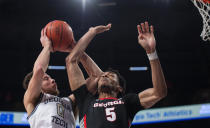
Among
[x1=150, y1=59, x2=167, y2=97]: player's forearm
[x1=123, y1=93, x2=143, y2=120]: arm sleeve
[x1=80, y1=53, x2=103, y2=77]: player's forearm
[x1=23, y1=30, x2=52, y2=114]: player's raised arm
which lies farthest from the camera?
[x1=80, y1=53, x2=103, y2=77]: player's forearm

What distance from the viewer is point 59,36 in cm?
255

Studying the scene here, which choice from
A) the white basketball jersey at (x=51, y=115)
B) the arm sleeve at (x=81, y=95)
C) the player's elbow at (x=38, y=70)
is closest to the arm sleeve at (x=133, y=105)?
the arm sleeve at (x=81, y=95)

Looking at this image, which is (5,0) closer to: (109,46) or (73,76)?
(109,46)

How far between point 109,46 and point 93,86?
737 centimetres

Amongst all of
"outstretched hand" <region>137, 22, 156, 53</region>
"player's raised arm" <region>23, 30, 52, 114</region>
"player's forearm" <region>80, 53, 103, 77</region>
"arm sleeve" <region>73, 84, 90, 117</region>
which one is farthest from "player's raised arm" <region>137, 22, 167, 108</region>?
"player's raised arm" <region>23, 30, 52, 114</region>

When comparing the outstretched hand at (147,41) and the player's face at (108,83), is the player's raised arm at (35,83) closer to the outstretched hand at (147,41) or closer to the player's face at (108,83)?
the player's face at (108,83)

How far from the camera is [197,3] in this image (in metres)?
3.09

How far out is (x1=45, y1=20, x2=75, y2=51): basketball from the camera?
8.36 feet

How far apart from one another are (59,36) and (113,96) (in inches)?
32.6

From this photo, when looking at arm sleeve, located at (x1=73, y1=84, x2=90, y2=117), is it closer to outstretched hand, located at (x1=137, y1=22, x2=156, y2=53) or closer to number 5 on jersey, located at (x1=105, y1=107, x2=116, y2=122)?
number 5 on jersey, located at (x1=105, y1=107, x2=116, y2=122)

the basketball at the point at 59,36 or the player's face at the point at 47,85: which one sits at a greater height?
the basketball at the point at 59,36

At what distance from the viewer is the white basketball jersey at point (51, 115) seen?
227 centimetres

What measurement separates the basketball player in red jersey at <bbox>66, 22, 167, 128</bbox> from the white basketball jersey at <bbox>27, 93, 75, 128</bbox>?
188 millimetres

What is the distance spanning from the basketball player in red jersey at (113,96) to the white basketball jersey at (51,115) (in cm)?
19
